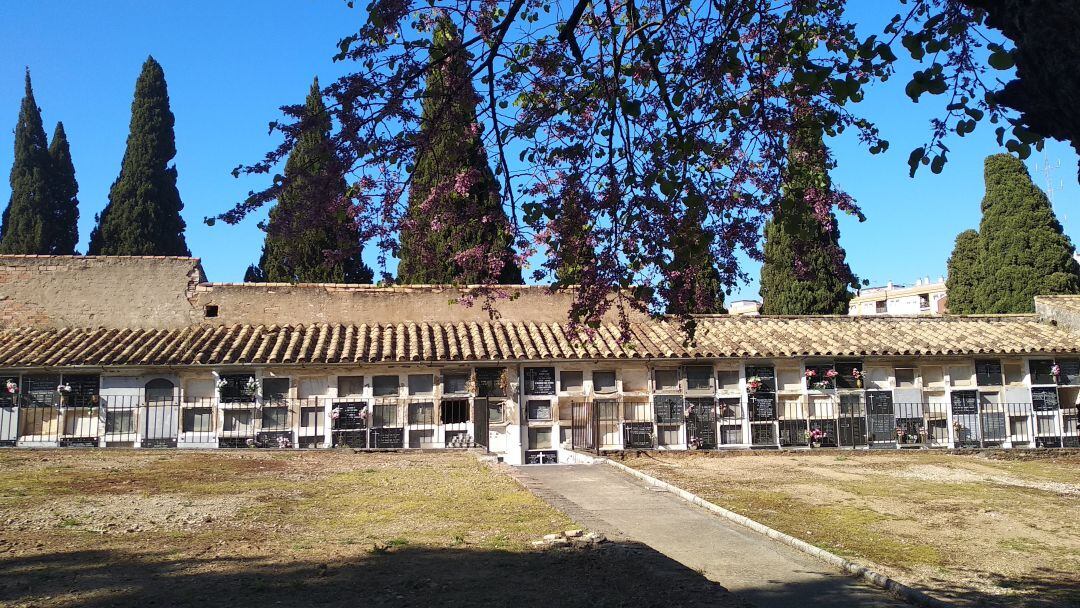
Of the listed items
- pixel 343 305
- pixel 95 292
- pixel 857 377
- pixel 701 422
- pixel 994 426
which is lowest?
pixel 994 426

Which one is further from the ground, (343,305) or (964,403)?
(343,305)

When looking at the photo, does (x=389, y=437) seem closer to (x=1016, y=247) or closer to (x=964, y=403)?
(x=964, y=403)

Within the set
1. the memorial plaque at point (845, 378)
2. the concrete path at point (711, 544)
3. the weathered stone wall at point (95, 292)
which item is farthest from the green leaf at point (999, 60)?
the weathered stone wall at point (95, 292)

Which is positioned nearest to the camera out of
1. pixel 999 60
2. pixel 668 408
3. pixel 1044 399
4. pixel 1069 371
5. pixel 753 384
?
pixel 999 60

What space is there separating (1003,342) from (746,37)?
17338 millimetres

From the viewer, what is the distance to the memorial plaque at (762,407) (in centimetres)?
1941

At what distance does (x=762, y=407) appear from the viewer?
766 inches

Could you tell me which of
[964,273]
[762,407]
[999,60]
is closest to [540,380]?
[762,407]

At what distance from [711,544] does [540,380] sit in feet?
35.5

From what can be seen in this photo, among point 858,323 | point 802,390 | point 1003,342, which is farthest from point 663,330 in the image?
point 1003,342

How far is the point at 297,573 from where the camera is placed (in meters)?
5.66

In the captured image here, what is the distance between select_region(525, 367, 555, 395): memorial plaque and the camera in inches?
735

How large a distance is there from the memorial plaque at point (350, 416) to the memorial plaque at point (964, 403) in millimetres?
14540

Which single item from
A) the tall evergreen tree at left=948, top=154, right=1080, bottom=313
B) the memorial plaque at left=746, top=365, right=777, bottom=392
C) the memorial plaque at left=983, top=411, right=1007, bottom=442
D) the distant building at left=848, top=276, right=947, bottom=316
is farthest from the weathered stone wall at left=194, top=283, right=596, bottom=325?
the distant building at left=848, top=276, right=947, bottom=316
